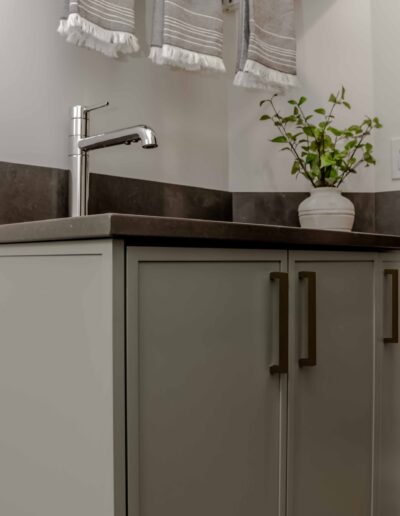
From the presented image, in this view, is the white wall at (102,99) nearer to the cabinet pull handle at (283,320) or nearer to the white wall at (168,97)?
the white wall at (168,97)

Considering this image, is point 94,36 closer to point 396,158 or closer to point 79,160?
point 79,160

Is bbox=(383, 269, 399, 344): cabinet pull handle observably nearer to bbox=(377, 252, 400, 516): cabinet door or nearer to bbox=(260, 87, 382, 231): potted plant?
bbox=(377, 252, 400, 516): cabinet door

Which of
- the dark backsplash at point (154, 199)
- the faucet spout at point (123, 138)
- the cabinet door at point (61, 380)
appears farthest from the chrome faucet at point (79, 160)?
the cabinet door at point (61, 380)

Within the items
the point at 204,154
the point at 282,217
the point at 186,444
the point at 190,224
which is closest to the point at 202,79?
the point at 204,154

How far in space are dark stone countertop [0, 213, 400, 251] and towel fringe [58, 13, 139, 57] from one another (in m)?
0.49

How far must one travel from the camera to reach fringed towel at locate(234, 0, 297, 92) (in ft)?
5.28

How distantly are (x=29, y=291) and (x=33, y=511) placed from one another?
14.5 inches

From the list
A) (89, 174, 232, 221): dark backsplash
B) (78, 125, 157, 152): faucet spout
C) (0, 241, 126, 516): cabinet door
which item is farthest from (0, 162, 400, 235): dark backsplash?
(0, 241, 126, 516): cabinet door

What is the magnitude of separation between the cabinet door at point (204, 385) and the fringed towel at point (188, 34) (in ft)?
1.99

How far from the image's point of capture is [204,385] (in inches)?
38.8

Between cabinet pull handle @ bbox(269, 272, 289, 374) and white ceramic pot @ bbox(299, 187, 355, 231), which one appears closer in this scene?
cabinet pull handle @ bbox(269, 272, 289, 374)

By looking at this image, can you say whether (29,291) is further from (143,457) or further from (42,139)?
(42,139)

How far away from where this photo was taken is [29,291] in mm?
1020

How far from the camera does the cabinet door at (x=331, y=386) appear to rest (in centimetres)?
118
